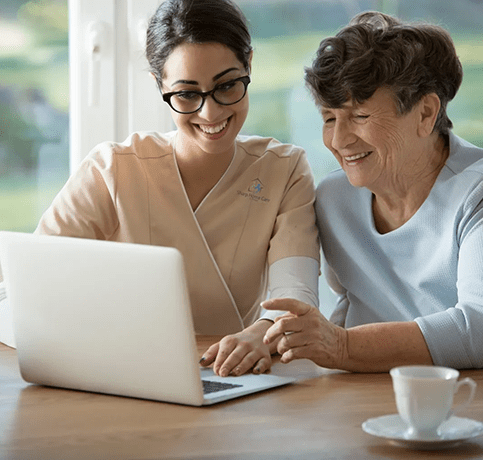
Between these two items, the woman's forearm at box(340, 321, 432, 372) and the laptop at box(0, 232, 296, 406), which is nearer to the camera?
the laptop at box(0, 232, 296, 406)

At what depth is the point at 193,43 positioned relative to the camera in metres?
1.90

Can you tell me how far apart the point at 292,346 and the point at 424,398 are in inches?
19.2

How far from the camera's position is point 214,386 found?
1.40m

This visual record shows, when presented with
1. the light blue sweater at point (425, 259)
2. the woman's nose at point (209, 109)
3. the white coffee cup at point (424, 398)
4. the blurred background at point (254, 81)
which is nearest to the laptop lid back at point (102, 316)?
the white coffee cup at point (424, 398)

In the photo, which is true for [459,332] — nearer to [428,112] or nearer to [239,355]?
[239,355]

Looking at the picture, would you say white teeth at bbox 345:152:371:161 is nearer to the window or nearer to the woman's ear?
the woman's ear

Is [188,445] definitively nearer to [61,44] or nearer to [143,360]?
[143,360]

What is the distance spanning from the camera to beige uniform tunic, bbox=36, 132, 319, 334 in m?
2.03

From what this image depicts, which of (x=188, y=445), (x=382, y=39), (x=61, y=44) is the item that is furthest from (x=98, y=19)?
(x=188, y=445)

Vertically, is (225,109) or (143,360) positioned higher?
(225,109)

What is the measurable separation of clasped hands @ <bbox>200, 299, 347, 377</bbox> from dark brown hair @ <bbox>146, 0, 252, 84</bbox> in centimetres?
72

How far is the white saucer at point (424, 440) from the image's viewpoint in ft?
3.55

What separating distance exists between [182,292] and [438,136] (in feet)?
3.09

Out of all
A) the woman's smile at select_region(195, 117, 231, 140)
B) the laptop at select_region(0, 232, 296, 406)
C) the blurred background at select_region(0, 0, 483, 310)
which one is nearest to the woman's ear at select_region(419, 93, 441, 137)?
the woman's smile at select_region(195, 117, 231, 140)
